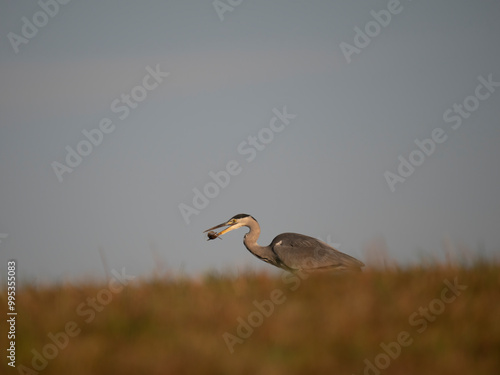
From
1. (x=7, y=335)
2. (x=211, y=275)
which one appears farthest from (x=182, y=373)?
(x=211, y=275)

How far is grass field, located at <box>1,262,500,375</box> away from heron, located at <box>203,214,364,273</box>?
282 centimetres

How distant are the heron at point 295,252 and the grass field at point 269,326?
2.82 meters

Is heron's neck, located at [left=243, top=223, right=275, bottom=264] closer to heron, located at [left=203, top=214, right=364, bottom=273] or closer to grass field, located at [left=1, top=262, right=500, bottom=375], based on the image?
heron, located at [left=203, top=214, right=364, bottom=273]

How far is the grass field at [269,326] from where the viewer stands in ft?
20.0

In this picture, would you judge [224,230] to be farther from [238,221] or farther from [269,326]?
[269,326]

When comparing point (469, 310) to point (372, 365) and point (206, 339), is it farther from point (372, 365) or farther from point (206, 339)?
point (206, 339)

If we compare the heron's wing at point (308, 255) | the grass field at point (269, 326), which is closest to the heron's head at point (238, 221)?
the heron's wing at point (308, 255)

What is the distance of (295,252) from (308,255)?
34 centimetres

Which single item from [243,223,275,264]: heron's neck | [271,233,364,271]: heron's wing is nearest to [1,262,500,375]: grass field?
[271,233,364,271]: heron's wing

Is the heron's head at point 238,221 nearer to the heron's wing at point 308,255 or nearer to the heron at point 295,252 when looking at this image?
the heron at point 295,252

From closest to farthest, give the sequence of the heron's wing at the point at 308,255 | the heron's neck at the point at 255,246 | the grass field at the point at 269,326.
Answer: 1. the grass field at the point at 269,326
2. the heron's wing at the point at 308,255
3. the heron's neck at the point at 255,246

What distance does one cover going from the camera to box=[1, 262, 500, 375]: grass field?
608 cm

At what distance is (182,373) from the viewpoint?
Result: 5828 mm

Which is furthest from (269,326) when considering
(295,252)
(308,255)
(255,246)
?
(255,246)
